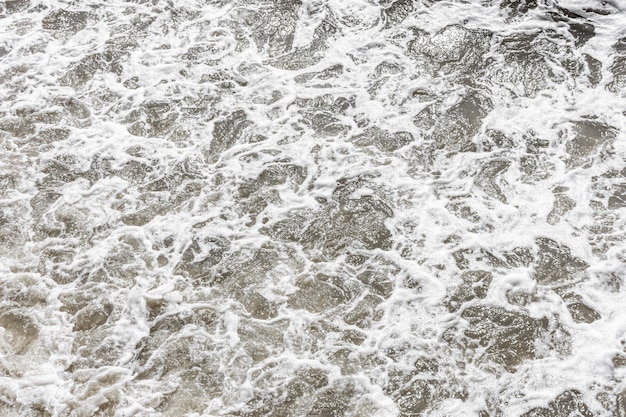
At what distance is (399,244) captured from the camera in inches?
173

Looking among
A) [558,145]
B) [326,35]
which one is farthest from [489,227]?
[326,35]

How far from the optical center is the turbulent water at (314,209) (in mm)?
3670

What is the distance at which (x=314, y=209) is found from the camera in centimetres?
470

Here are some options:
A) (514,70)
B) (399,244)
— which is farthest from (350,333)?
(514,70)

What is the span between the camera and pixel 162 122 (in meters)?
5.50

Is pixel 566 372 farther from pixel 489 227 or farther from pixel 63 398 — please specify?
pixel 63 398

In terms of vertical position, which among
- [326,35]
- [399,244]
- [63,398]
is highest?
[326,35]

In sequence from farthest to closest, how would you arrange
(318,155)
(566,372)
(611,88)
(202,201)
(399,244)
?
1. (611,88)
2. (318,155)
3. (202,201)
4. (399,244)
5. (566,372)

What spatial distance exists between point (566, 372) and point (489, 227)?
1.27 meters

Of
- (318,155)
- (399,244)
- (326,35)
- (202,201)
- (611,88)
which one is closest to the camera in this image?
(399,244)

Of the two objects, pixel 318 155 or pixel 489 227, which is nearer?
pixel 489 227

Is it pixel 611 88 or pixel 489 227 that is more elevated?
pixel 611 88

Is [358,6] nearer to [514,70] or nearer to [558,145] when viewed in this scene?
[514,70]

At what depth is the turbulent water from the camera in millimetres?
3670
